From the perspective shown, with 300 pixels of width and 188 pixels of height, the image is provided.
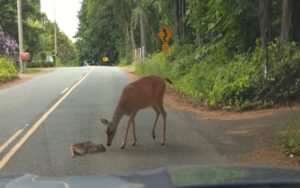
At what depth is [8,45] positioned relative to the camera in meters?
52.4

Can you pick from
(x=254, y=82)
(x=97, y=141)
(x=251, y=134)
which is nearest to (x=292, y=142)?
(x=251, y=134)

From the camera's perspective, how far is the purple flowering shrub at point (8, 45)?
50.8 meters

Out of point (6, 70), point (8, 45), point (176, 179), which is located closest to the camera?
point (176, 179)

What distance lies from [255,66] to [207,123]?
4.27m

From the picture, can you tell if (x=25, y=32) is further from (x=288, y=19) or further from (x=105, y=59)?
(x=288, y=19)

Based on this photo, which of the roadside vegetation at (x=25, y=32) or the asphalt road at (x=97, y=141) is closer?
the asphalt road at (x=97, y=141)

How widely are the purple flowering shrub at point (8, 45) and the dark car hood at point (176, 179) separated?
155 ft

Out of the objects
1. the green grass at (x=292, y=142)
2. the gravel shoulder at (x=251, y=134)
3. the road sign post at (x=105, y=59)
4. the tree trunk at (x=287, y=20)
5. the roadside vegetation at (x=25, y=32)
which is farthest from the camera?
the road sign post at (x=105, y=59)

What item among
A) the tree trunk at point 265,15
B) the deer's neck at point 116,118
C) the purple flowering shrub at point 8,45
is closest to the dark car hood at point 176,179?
the deer's neck at point 116,118

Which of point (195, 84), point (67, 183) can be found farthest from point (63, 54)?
point (67, 183)

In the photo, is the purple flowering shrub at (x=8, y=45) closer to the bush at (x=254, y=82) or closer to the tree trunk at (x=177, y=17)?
the tree trunk at (x=177, y=17)

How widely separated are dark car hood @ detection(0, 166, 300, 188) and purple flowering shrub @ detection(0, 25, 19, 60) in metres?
47.2

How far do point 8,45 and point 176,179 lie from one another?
5077cm

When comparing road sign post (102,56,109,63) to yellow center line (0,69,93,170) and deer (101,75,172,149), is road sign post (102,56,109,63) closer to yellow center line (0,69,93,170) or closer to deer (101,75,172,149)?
yellow center line (0,69,93,170)
